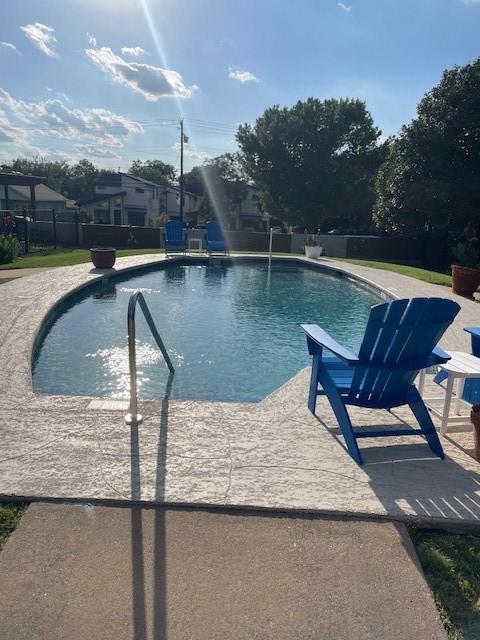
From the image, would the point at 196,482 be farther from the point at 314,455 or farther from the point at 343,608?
the point at 343,608

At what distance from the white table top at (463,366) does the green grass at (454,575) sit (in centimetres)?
108

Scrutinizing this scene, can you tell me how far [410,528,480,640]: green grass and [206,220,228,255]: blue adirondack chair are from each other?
44.4ft

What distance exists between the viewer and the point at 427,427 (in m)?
2.85

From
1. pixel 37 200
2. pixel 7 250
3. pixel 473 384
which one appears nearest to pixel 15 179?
A: pixel 7 250

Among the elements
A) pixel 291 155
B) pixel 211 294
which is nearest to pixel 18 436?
pixel 211 294

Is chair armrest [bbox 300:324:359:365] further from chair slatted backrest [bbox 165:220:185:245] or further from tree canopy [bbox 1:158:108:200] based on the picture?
tree canopy [bbox 1:158:108:200]

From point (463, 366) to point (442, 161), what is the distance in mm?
16889

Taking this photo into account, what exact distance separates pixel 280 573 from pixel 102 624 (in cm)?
72

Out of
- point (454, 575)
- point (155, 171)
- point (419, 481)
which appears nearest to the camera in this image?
point (454, 575)

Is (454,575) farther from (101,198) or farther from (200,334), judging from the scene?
(101,198)

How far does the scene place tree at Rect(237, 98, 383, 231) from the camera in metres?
26.6

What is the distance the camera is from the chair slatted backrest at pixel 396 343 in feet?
8.50

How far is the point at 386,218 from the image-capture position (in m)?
18.4

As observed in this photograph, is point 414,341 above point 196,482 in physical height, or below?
above
